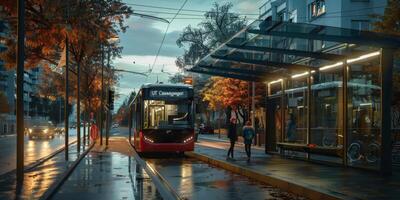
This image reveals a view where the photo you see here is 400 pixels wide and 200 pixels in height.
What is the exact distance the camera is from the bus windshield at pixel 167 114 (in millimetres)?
27406

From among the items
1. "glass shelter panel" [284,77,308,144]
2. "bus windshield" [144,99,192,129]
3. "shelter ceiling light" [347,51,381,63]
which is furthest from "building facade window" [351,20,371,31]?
"shelter ceiling light" [347,51,381,63]

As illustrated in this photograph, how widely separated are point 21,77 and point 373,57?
9.39 m

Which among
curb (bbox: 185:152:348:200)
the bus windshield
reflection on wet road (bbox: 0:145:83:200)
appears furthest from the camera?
the bus windshield

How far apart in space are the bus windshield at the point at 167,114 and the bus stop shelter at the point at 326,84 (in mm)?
3657

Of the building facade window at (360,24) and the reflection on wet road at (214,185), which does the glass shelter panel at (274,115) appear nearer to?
the reflection on wet road at (214,185)

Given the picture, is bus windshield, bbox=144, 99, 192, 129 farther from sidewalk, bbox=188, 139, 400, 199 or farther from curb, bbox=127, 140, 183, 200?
curb, bbox=127, 140, 183, 200

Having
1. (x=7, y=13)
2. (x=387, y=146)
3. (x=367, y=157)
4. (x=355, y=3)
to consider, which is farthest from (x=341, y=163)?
(x=355, y=3)

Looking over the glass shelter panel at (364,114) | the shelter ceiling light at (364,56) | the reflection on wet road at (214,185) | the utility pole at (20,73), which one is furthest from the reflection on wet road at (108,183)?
the shelter ceiling light at (364,56)

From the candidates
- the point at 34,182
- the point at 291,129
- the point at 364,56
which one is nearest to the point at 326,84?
the point at 364,56

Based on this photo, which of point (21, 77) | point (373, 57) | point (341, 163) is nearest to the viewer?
point (21, 77)

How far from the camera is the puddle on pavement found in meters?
13.6

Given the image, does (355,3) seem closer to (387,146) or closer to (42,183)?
(387,146)

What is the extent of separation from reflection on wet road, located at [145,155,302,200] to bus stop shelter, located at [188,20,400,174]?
10.5 feet

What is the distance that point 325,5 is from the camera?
49.6 metres
